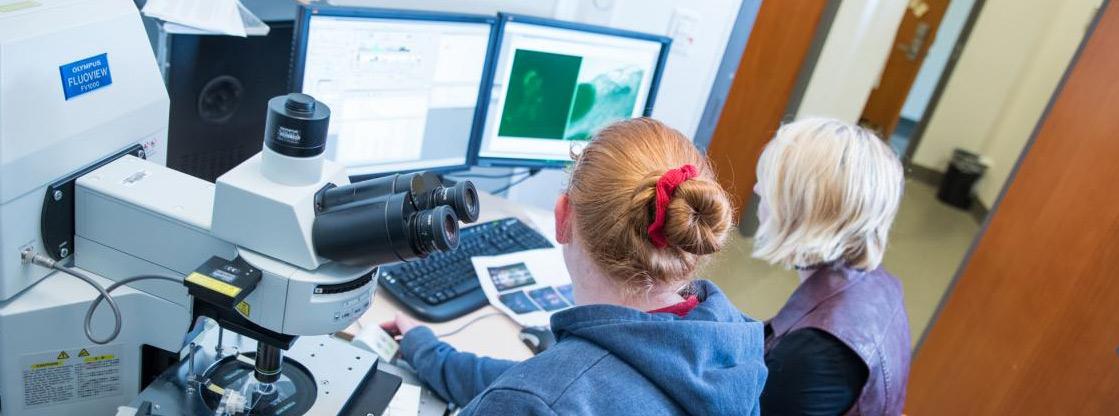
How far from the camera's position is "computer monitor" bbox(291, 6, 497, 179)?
1410mm

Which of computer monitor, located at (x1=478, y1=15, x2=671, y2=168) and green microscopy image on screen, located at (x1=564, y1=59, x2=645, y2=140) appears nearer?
computer monitor, located at (x1=478, y1=15, x2=671, y2=168)

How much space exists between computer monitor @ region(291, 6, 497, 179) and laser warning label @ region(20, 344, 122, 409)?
581 mm

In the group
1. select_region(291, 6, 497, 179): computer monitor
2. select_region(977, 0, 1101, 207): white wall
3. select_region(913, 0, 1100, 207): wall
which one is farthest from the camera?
select_region(913, 0, 1100, 207): wall

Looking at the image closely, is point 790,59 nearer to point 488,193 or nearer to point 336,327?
point 488,193

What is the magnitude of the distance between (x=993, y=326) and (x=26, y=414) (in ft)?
7.98

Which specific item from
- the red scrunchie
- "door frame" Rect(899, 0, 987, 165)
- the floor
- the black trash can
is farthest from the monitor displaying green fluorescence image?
the black trash can

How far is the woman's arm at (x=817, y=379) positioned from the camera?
1.34 meters

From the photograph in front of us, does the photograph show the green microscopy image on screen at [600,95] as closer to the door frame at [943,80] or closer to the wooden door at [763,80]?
the wooden door at [763,80]

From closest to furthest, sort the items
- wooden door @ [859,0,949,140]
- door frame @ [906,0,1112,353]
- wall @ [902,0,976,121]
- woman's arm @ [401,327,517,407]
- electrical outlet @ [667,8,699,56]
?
woman's arm @ [401,327,517,407], door frame @ [906,0,1112,353], electrical outlet @ [667,8,699,56], wooden door @ [859,0,949,140], wall @ [902,0,976,121]

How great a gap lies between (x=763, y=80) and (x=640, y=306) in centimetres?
247

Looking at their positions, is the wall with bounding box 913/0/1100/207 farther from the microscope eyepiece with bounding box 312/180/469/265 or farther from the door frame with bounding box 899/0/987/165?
the microscope eyepiece with bounding box 312/180/469/265

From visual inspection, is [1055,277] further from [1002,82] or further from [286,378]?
[1002,82]

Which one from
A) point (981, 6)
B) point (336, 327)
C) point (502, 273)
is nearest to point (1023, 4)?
point (981, 6)

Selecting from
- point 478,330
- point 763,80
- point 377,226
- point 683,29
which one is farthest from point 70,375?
point 763,80
